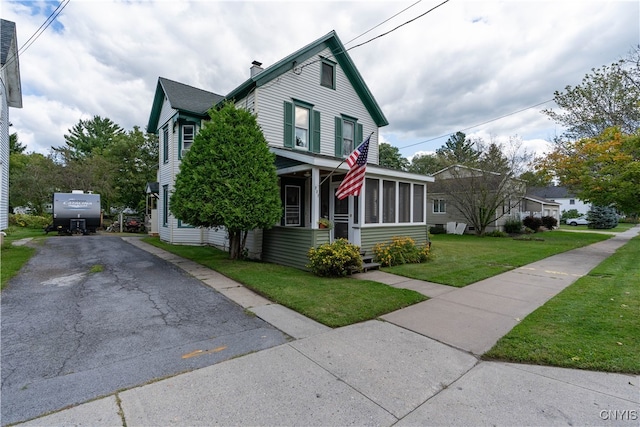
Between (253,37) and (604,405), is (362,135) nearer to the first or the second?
(253,37)

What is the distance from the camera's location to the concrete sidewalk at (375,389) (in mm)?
2373

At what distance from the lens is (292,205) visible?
1055cm

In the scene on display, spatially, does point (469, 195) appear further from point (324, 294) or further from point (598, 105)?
point (324, 294)

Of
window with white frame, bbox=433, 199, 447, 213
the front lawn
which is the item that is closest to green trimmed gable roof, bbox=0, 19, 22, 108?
the front lawn

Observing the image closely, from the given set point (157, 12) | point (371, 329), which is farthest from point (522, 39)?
point (157, 12)

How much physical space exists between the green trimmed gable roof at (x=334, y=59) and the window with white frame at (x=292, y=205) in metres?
3.99

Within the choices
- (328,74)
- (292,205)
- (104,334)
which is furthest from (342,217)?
(104,334)

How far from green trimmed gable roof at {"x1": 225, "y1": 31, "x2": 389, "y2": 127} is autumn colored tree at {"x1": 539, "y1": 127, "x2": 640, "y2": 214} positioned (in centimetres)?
908

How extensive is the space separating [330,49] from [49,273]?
1245 centimetres

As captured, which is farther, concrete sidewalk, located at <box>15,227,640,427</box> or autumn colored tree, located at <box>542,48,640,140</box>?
autumn colored tree, located at <box>542,48,640,140</box>

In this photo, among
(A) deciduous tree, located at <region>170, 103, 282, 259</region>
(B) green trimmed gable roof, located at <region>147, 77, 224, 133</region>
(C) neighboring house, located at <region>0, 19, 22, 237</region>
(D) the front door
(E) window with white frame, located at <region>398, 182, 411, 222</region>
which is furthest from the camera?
(B) green trimmed gable roof, located at <region>147, 77, 224, 133</region>

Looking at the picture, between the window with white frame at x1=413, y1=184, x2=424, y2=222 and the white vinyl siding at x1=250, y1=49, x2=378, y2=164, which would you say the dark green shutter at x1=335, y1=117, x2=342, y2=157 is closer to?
the white vinyl siding at x1=250, y1=49, x2=378, y2=164

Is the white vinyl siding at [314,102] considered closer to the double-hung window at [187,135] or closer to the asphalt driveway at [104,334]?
the double-hung window at [187,135]

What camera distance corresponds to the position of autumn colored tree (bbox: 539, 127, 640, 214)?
11484mm
